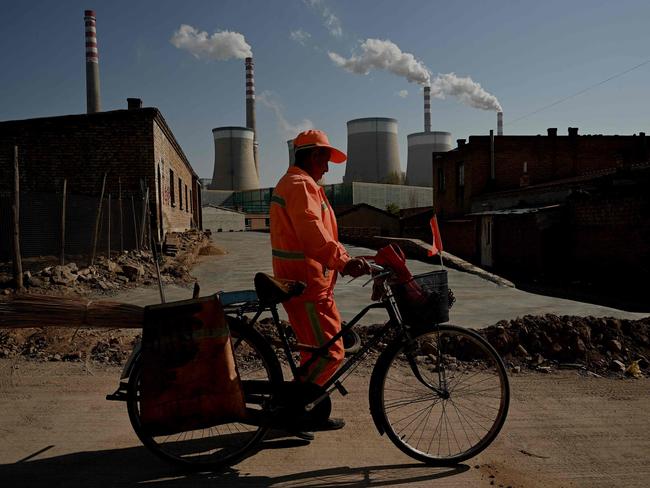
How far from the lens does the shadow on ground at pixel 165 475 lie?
2332 mm

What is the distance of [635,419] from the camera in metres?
3.10

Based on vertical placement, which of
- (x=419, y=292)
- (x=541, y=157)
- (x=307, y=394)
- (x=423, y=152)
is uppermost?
(x=423, y=152)

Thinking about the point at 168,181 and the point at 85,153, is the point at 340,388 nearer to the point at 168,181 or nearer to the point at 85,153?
the point at 85,153

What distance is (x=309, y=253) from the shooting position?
8.19ft

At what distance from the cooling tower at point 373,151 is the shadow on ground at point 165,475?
188ft

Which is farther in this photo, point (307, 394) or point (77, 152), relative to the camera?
point (77, 152)

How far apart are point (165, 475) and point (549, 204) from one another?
19.7m

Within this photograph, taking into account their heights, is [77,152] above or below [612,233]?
above

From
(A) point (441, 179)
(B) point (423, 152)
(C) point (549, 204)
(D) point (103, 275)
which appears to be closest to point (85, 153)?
(D) point (103, 275)

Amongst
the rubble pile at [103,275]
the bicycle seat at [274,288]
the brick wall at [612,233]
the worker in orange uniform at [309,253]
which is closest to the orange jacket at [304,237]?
the worker in orange uniform at [309,253]

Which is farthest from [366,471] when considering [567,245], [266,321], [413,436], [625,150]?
[625,150]

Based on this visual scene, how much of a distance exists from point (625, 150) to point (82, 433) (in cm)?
3196

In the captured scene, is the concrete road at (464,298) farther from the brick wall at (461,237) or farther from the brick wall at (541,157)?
the brick wall at (541,157)

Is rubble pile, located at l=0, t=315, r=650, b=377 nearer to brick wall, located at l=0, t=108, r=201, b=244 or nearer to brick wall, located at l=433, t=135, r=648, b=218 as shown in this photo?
brick wall, located at l=0, t=108, r=201, b=244
